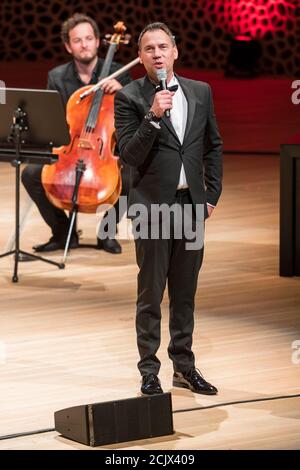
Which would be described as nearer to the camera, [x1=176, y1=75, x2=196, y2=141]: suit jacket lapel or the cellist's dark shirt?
[x1=176, y1=75, x2=196, y2=141]: suit jacket lapel

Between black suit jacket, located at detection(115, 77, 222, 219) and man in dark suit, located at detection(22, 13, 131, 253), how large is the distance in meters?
2.30

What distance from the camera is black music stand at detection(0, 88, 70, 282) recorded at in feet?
21.4

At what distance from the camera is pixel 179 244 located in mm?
4707

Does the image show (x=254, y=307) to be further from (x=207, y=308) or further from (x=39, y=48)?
(x=39, y=48)

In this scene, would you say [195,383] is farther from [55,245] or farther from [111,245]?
[55,245]

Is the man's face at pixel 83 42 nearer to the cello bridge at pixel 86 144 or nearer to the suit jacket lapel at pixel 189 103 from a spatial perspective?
the cello bridge at pixel 86 144

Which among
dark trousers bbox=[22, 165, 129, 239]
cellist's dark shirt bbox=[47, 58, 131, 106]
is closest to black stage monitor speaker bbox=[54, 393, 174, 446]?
dark trousers bbox=[22, 165, 129, 239]

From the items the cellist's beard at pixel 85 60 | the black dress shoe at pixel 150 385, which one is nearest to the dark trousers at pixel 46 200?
the cellist's beard at pixel 85 60

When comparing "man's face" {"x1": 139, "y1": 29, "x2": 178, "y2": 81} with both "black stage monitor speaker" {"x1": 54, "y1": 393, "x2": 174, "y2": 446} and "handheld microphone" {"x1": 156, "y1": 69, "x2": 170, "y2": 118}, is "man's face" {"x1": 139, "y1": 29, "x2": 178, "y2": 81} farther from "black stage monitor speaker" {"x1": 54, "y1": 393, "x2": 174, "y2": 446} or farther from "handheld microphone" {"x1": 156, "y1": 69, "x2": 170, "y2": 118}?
"black stage monitor speaker" {"x1": 54, "y1": 393, "x2": 174, "y2": 446}

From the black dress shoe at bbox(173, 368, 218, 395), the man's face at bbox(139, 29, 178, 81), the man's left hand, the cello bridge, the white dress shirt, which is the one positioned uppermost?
the man's face at bbox(139, 29, 178, 81)

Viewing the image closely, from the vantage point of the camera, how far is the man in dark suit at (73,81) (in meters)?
7.21

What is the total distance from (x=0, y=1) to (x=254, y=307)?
11531mm

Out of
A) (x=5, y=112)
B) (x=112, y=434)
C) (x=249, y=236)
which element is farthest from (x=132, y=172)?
(x=249, y=236)
